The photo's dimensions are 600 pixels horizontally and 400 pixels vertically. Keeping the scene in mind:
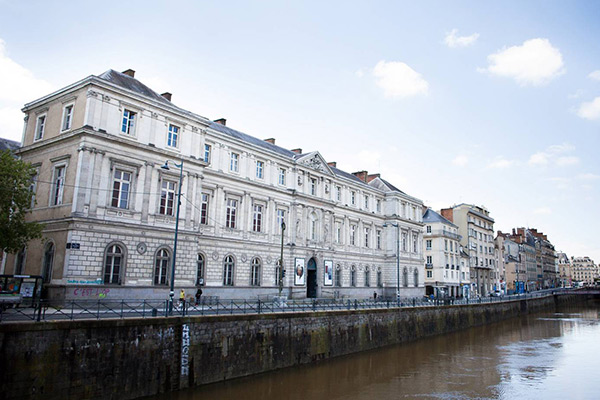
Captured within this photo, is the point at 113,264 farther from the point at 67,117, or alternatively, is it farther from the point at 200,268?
the point at 67,117

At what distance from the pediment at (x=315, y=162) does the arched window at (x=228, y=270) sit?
13.4m

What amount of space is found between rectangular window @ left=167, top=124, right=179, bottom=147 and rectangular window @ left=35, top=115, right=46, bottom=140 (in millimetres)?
8299

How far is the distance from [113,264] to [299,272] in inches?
795

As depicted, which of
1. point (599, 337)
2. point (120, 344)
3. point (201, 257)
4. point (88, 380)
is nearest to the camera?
point (88, 380)

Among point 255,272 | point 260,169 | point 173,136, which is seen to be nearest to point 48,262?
point 173,136

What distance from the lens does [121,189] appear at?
28922 millimetres

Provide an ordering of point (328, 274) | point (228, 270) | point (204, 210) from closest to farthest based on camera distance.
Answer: point (204, 210)
point (228, 270)
point (328, 274)

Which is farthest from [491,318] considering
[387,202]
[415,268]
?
[387,202]

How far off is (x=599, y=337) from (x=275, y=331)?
1415 inches

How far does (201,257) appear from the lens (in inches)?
1394

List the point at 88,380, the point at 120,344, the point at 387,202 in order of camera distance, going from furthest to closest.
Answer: the point at 387,202 → the point at 120,344 → the point at 88,380

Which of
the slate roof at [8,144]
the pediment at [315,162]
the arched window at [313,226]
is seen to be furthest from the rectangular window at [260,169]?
the slate roof at [8,144]

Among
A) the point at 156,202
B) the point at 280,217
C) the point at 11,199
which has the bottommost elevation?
the point at 11,199

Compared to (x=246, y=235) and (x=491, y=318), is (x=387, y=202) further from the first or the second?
(x=246, y=235)
